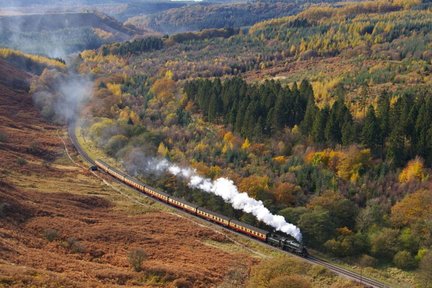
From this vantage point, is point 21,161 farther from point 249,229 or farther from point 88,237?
point 249,229

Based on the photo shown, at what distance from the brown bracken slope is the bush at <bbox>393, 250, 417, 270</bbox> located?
56.8 feet

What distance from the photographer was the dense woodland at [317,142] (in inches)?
2395

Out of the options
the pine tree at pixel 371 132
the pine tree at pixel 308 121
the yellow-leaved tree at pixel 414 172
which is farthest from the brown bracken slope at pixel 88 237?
the pine tree at pixel 371 132

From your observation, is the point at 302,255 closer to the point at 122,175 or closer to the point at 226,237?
the point at 226,237

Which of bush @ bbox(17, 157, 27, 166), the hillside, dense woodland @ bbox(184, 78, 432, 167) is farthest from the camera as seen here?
bush @ bbox(17, 157, 27, 166)

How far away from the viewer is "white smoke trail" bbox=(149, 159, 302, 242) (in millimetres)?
60750

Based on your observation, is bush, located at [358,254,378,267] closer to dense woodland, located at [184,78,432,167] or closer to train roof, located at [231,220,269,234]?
train roof, located at [231,220,269,234]

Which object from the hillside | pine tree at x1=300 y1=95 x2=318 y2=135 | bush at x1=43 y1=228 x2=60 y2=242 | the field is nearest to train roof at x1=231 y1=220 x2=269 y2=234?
the field

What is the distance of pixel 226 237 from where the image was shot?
6331 cm

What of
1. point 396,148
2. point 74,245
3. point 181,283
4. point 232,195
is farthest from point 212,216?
point 396,148

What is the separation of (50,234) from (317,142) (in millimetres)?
49222

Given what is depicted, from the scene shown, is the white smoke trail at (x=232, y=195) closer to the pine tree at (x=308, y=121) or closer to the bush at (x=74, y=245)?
the pine tree at (x=308, y=121)

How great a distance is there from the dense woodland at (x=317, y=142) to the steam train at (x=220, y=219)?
9.05 feet

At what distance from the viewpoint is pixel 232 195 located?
6900 cm
